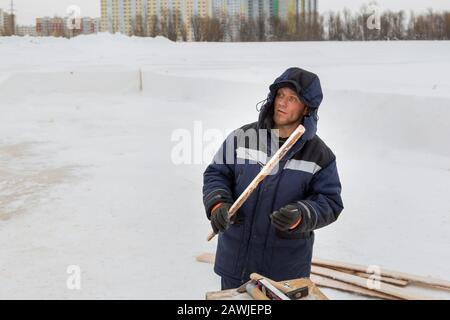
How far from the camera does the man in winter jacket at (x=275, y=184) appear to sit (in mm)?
2516

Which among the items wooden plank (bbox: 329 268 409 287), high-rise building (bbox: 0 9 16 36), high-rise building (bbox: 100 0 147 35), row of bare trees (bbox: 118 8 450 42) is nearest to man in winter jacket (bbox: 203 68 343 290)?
wooden plank (bbox: 329 268 409 287)

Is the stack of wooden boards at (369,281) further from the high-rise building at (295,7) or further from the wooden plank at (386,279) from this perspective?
the high-rise building at (295,7)

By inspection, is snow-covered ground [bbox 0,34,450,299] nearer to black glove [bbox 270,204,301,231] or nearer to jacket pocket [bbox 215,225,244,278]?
jacket pocket [bbox 215,225,244,278]

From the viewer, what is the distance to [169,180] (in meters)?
7.53

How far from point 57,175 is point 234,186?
224 inches

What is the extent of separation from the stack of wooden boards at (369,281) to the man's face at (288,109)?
2041 millimetres

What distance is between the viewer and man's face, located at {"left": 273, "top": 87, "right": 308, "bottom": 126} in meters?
2.55

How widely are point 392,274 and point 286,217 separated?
249 cm

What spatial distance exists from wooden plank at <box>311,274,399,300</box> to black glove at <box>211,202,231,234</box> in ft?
6.81

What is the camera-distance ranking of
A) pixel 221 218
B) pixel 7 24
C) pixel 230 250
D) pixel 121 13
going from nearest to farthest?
1. pixel 221 218
2. pixel 230 250
3. pixel 7 24
4. pixel 121 13

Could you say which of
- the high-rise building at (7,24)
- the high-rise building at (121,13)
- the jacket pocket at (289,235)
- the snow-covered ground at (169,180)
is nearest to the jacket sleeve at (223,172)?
the jacket pocket at (289,235)

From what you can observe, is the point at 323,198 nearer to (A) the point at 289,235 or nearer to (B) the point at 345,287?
(A) the point at 289,235

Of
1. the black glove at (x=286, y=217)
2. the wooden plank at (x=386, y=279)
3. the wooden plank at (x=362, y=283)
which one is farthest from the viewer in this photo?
the wooden plank at (x=386, y=279)

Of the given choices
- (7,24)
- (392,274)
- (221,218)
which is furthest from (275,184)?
(7,24)
